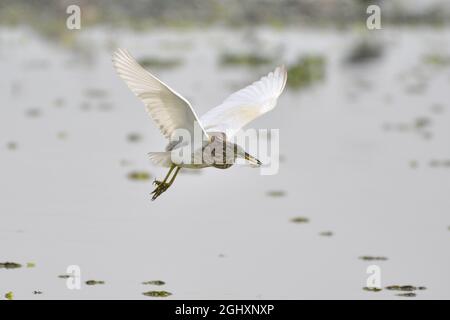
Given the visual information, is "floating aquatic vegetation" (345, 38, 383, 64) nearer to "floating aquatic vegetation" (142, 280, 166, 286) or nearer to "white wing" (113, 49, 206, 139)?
"floating aquatic vegetation" (142, 280, 166, 286)

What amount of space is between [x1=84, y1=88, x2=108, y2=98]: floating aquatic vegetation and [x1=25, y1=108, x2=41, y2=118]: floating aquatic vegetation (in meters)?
1.90

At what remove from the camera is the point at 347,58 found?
26391 mm

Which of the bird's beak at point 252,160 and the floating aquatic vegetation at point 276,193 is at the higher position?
the floating aquatic vegetation at point 276,193

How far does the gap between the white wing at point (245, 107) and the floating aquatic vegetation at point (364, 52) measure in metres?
18.2

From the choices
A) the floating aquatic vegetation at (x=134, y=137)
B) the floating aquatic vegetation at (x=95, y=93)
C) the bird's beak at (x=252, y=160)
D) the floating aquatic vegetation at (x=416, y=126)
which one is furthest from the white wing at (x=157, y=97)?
the floating aquatic vegetation at (x=95, y=93)

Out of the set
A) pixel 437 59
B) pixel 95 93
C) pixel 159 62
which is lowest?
pixel 95 93

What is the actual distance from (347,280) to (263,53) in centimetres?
1758

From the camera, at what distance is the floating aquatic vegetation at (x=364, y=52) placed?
86.9ft

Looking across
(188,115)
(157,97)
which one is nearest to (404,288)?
(188,115)

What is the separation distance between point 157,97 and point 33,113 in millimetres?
8821

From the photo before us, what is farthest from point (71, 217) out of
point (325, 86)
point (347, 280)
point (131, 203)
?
point (325, 86)

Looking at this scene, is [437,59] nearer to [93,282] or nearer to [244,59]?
[244,59]

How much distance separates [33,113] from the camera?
15.3 meters

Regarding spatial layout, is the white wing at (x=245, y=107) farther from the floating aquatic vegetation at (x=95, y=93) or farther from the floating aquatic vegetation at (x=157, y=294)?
the floating aquatic vegetation at (x=95, y=93)
